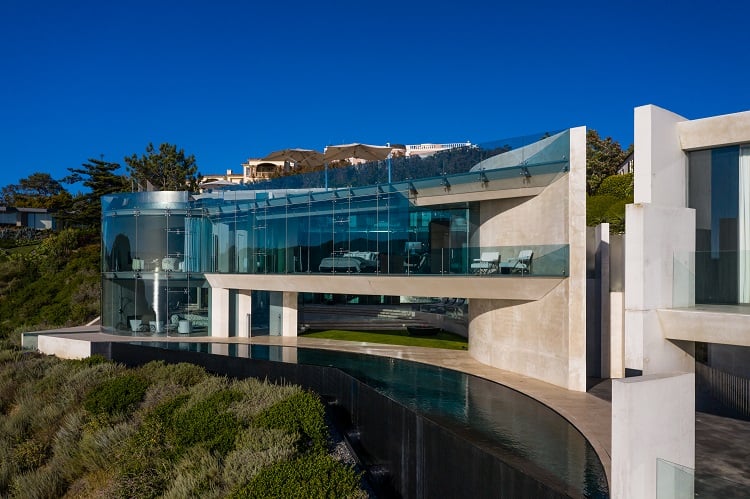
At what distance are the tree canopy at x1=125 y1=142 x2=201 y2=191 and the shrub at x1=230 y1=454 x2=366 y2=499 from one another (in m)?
42.7

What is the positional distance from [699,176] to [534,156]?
698 cm

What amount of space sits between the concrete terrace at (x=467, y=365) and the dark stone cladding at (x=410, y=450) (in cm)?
178

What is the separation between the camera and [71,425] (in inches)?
613

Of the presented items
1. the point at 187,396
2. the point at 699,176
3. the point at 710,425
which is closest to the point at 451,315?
the point at 187,396

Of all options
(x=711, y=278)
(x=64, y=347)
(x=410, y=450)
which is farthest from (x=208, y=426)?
(x=64, y=347)

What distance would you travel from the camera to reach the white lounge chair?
1716cm

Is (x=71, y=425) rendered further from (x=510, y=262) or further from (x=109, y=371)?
(x=510, y=262)

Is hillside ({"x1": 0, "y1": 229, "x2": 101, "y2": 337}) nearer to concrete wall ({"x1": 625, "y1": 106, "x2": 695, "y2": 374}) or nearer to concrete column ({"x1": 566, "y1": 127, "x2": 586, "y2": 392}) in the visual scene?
concrete column ({"x1": 566, "y1": 127, "x2": 586, "y2": 392})

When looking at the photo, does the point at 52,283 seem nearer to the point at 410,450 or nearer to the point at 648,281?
the point at 410,450

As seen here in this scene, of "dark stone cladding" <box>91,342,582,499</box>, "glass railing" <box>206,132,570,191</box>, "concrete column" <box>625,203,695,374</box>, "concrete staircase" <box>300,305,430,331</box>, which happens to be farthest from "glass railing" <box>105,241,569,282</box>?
"concrete column" <box>625,203,695,374</box>

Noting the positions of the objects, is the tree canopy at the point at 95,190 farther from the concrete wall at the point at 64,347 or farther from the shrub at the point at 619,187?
the shrub at the point at 619,187

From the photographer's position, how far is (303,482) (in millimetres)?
9750

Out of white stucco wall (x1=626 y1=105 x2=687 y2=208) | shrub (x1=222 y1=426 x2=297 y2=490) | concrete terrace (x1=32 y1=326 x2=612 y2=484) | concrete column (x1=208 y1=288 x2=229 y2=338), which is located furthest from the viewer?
concrete column (x1=208 y1=288 x2=229 y2=338)

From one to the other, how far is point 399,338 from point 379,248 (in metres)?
6.31
